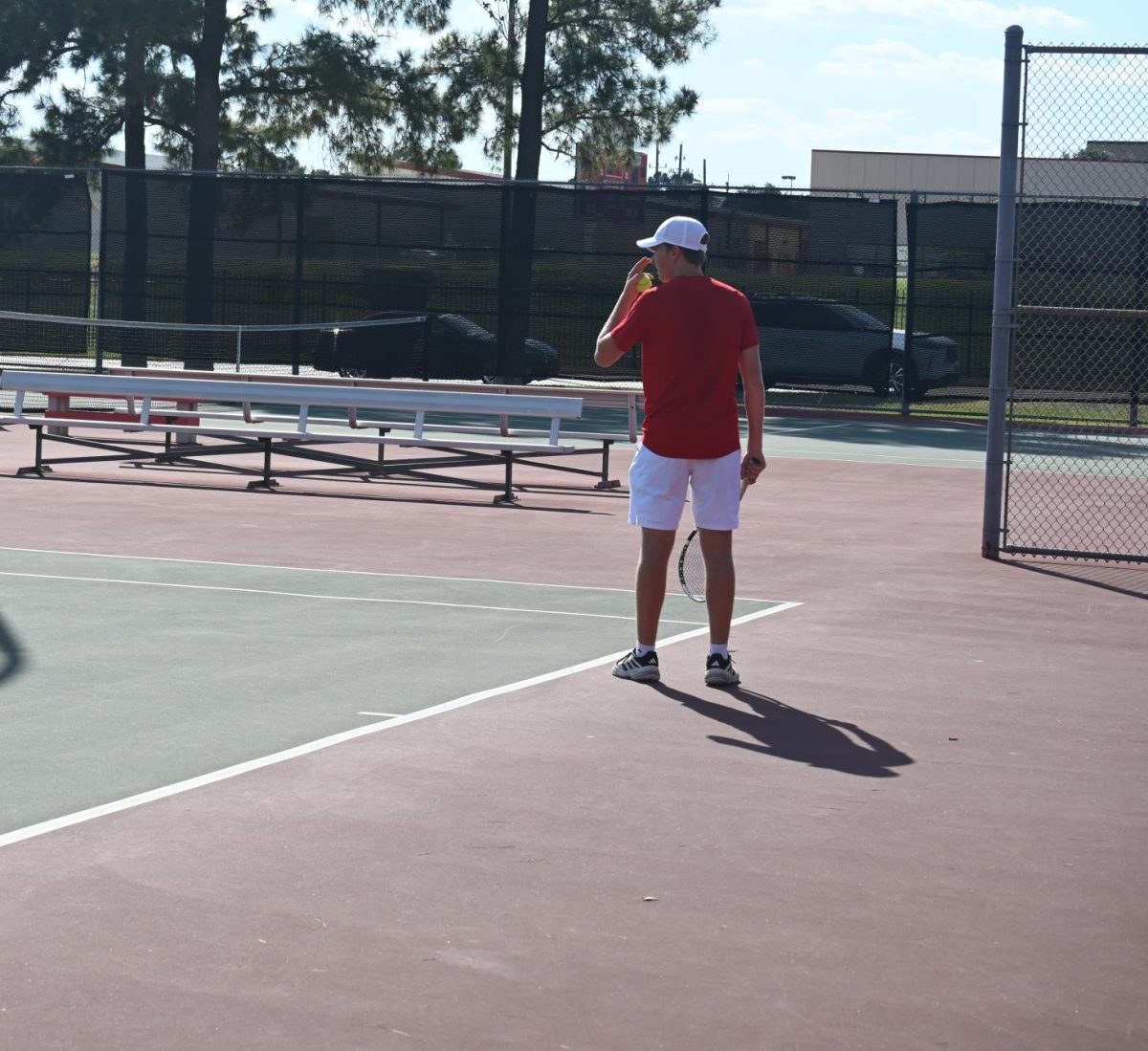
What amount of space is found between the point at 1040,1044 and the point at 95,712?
4.03m

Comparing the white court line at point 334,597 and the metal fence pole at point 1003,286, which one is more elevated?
the metal fence pole at point 1003,286

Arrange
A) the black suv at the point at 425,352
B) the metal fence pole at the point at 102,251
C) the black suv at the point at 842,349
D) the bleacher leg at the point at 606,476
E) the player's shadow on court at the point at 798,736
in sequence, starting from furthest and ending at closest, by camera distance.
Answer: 1. the black suv at the point at 425,352
2. the metal fence pole at the point at 102,251
3. the black suv at the point at 842,349
4. the bleacher leg at the point at 606,476
5. the player's shadow on court at the point at 798,736

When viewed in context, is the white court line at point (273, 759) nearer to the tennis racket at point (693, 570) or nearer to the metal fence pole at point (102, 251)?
the tennis racket at point (693, 570)

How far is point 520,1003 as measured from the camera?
4215mm

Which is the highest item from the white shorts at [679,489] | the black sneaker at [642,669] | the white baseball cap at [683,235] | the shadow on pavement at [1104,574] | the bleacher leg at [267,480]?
the white baseball cap at [683,235]

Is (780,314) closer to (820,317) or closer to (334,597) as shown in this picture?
(820,317)

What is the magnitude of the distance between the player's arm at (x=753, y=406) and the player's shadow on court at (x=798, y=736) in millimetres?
963

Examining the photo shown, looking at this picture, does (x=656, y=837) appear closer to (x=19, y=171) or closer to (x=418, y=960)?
(x=418, y=960)

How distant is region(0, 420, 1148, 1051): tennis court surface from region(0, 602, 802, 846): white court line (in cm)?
2

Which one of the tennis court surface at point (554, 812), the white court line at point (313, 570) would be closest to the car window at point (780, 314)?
the tennis court surface at point (554, 812)

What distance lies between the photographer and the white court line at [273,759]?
18.0 feet

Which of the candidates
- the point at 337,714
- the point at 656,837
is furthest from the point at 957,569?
the point at 656,837

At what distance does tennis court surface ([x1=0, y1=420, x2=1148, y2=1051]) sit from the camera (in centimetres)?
424

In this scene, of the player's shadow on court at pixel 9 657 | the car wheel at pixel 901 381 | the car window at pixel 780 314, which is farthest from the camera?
the car window at pixel 780 314
